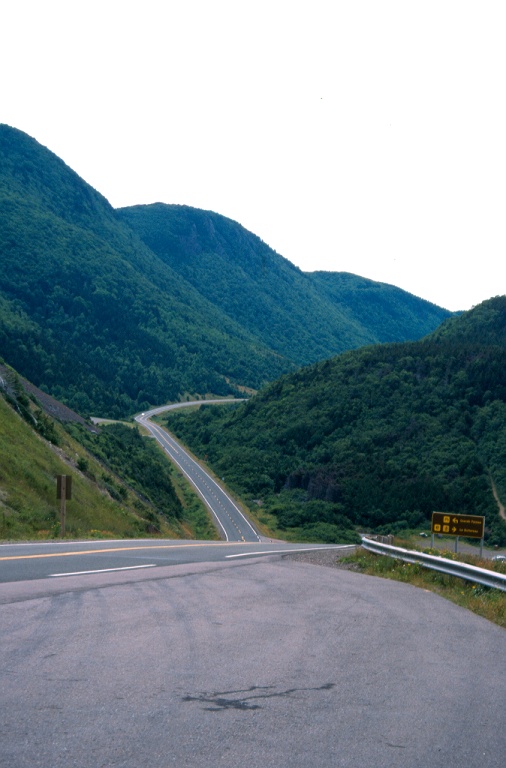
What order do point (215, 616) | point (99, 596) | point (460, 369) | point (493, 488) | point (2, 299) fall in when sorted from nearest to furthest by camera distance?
point (215, 616), point (99, 596), point (493, 488), point (460, 369), point (2, 299)

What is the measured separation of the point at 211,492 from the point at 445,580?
75050mm

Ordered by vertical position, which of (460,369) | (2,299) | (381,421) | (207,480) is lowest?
(207,480)

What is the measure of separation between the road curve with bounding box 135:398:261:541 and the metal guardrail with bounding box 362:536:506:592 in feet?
156

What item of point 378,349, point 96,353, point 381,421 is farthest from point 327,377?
point 96,353

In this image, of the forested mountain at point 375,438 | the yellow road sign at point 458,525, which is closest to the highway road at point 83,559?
the yellow road sign at point 458,525

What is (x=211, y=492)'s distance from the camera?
289 feet

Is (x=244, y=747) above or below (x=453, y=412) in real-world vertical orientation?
below

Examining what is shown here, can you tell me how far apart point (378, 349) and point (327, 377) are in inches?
432

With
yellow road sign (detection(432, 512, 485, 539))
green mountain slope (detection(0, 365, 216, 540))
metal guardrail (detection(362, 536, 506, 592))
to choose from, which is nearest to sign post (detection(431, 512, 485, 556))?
yellow road sign (detection(432, 512, 485, 539))

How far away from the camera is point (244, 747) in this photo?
484cm

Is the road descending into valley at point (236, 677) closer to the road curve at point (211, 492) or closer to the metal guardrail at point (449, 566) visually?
the metal guardrail at point (449, 566)

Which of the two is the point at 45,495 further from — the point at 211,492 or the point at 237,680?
the point at 211,492

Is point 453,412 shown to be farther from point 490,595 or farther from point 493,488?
point 490,595

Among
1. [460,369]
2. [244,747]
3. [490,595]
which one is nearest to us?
[244,747]
